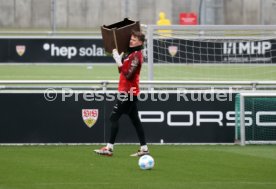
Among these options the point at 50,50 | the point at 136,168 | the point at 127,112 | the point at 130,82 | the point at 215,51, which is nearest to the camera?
the point at 136,168

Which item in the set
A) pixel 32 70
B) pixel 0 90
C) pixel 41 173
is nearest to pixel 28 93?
pixel 0 90

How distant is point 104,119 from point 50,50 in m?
13.4

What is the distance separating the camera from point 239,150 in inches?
604

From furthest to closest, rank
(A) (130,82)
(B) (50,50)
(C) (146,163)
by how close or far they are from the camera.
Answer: (B) (50,50)
(A) (130,82)
(C) (146,163)

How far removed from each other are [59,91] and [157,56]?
13.3ft

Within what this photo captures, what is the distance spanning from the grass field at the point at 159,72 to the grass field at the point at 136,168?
19.1 ft

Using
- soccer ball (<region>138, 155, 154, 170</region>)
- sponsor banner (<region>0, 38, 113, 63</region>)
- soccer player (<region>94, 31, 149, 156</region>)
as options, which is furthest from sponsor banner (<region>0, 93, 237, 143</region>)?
sponsor banner (<region>0, 38, 113, 63</region>)

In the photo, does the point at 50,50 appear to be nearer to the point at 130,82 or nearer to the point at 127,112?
the point at 127,112

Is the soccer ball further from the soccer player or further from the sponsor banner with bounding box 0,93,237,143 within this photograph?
the sponsor banner with bounding box 0,93,237,143

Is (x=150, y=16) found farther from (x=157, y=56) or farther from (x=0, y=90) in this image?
(x=0, y=90)

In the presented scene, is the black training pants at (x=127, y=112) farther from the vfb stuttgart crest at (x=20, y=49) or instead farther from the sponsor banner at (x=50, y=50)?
the vfb stuttgart crest at (x=20, y=49)

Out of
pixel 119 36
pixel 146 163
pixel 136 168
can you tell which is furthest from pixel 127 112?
pixel 146 163

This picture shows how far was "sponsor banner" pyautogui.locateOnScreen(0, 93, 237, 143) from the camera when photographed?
628 inches

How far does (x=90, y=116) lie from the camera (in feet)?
52.8
